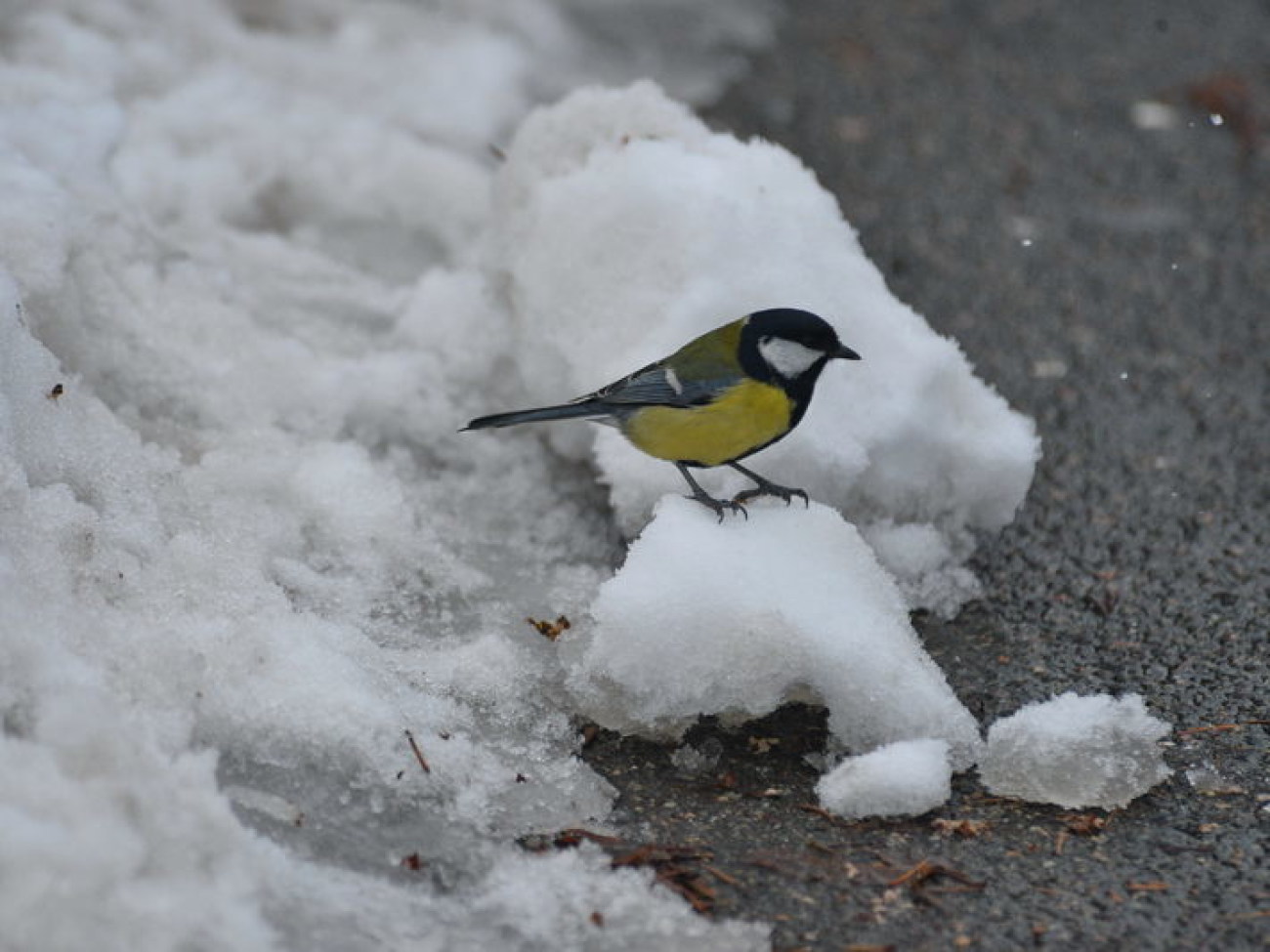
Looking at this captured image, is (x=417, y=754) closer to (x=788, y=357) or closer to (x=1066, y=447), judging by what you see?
(x=788, y=357)

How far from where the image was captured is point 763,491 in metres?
3.45

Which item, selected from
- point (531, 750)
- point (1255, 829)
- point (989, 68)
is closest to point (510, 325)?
point (531, 750)

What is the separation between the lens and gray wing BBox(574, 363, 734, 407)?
3.30 metres

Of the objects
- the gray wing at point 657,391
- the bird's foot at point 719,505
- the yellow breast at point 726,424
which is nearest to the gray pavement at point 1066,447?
the bird's foot at point 719,505

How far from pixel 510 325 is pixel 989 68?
345 centimetres

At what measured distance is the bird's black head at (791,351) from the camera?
327cm

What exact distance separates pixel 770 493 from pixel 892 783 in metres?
0.84

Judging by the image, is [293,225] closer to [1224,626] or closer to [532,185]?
[532,185]

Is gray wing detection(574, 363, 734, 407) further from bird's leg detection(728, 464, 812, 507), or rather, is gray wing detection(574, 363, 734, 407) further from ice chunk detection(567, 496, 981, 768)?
ice chunk detection(567, 496, 981, 768)

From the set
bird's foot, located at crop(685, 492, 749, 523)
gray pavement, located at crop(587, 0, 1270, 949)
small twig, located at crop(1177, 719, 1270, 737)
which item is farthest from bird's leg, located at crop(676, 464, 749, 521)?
small twig, located at crop(1177, 719, 1270, 737)

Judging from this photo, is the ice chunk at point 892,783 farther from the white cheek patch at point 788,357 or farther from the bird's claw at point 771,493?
the white cheek patch at point 788,357

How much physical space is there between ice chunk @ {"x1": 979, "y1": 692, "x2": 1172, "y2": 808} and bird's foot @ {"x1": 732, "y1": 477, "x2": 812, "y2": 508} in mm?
680

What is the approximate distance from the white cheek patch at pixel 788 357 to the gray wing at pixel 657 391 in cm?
10

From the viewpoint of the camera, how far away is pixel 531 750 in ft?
9.82
